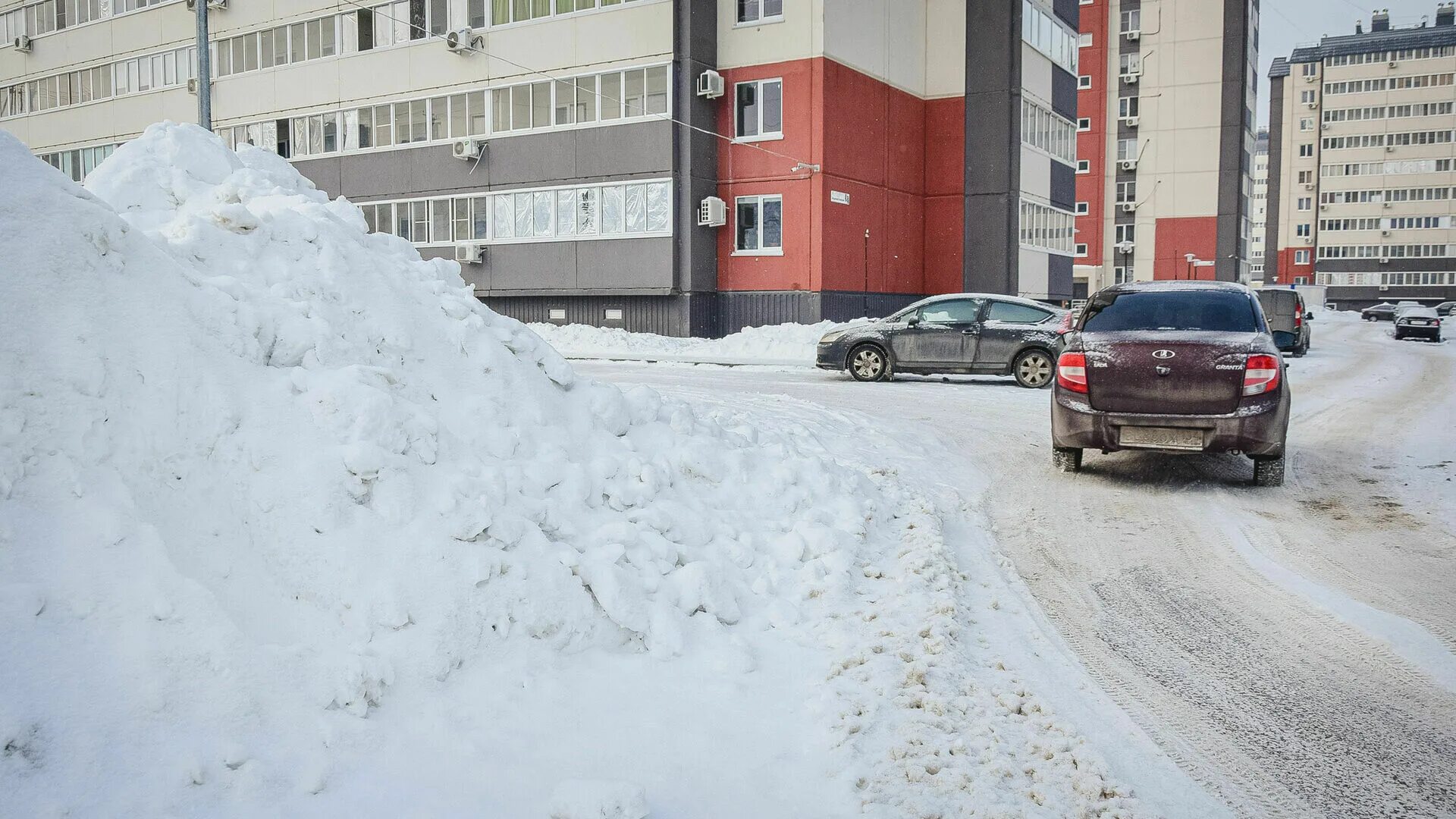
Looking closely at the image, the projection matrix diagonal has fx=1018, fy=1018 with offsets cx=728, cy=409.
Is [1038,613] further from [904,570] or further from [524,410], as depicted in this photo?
[524,410]

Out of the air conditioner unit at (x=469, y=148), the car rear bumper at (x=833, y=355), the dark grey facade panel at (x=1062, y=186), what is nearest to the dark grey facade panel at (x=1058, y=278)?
the dark grey facade panel at (x=1062, y=186)

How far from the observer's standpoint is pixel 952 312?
1731cm

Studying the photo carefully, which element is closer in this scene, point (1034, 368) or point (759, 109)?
point (1034, 368)

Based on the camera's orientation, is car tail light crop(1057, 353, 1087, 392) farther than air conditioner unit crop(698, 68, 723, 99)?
No

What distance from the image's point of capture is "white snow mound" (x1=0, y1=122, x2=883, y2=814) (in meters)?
3.27

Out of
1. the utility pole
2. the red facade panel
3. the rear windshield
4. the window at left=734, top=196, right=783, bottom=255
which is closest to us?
the rear windshield

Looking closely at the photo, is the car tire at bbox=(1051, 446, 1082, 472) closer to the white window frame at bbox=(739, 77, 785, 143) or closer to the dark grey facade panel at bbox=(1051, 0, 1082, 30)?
the white window frame at bbox=(739, 77, 785, 143)

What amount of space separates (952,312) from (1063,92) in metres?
22.5

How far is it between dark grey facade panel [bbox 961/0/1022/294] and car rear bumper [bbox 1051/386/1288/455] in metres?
23.8

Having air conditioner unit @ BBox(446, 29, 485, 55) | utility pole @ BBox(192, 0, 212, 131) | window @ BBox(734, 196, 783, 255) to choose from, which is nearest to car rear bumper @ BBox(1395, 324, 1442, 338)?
window @ BBox(734, 196, 783, 255)

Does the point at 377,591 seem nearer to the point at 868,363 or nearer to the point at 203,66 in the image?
the point at 868,363

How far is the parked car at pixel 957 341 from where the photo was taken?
661 inches

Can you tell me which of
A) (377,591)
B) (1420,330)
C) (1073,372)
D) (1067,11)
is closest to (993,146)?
(1067,11)

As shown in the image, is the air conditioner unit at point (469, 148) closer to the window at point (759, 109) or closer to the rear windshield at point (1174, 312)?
the window at point (759, 109)
